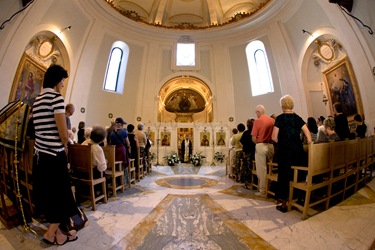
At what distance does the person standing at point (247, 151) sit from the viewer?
4441 millimetres

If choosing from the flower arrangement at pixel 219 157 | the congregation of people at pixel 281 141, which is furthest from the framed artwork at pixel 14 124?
the flower arrangement at pixel 219 157

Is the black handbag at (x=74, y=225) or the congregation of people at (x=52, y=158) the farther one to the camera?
the black handbag at (x=74, y=225)

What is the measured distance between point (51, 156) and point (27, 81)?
23.1ft

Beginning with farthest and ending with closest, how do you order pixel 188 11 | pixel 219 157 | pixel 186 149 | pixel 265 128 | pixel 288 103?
pixel 188 11 < pixel 186 149 < pixel 219 157 < pixel 265 128 < pixel 288 103

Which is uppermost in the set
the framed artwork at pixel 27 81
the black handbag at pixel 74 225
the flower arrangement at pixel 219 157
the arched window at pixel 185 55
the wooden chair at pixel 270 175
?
the arched window at pixel 185 55

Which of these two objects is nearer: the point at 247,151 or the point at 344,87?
the point at 247,151

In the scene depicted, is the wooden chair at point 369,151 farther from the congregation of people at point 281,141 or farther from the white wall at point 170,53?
the white wall at point 170,53

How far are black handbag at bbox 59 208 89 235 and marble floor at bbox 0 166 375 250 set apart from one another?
69mm

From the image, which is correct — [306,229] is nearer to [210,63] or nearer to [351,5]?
[351,5]

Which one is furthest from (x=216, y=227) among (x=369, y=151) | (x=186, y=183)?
(x=369, y=151)

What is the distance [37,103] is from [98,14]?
36.2 feet

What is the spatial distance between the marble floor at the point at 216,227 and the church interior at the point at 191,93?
20 millimetres

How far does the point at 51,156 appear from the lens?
1.96 m

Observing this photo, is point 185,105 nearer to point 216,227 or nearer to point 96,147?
point 96,147
